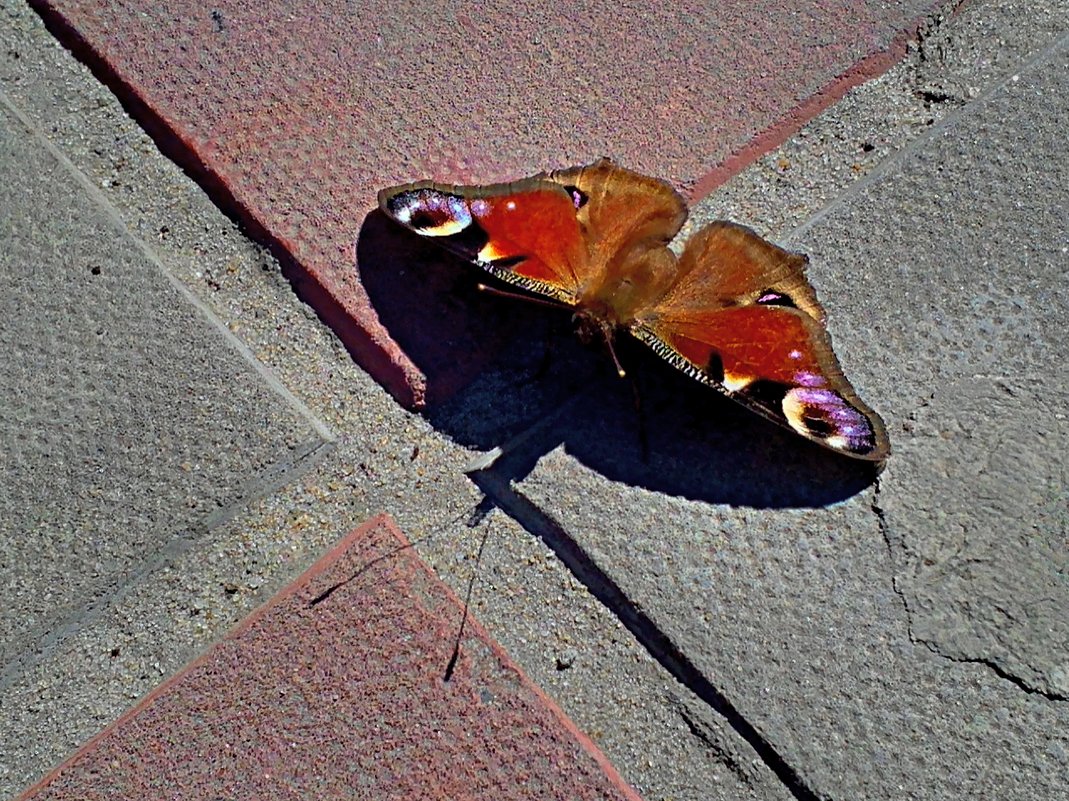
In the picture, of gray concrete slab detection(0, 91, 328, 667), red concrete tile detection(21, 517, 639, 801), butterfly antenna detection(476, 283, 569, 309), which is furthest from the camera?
butterfly antenna detection(476, 283, 569, 309)

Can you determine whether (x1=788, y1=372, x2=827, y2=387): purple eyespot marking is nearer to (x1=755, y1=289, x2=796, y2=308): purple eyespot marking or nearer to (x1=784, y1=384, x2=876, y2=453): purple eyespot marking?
(x1=784, y1=384, x2=876, y2=453): purple eyespot marking

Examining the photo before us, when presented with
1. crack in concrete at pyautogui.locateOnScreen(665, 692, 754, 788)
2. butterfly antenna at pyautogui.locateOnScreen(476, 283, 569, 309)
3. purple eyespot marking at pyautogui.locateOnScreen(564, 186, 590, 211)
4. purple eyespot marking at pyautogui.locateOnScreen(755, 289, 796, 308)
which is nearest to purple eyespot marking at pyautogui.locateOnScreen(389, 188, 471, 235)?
butterfly antenna at pyautogui.locateOnScreen(476, 283, 569, 309)

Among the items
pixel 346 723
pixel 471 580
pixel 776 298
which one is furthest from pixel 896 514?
pixel 346 723

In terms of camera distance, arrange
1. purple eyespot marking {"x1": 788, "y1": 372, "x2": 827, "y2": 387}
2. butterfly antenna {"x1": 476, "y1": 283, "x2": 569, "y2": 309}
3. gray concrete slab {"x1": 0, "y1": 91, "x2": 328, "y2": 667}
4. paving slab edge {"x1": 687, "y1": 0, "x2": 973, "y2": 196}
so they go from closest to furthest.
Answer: gray concrete slab {"x1": 0, "y1": 91, "x2": 328, "y2": 667} → purple eyespot marking {"x1": 788, "y1": 372, "x2": 827, "y2": 387} → butterfly antenna {"x1": 476, "y1": 283, "x2": 569, "y2": 309} → paving slab edge {"x1": 687, "y1": 0, "x2": 973, "y2": 196}

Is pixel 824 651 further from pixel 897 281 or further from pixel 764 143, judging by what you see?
pixel 764 143

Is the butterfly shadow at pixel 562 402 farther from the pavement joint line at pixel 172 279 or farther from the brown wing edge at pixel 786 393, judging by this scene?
the pavement joint line at pixel 172 279

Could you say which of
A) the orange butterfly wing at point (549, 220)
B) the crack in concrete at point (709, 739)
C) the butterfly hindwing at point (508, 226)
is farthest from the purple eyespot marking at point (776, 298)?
A: the crack in concrete at point (709, 739)
